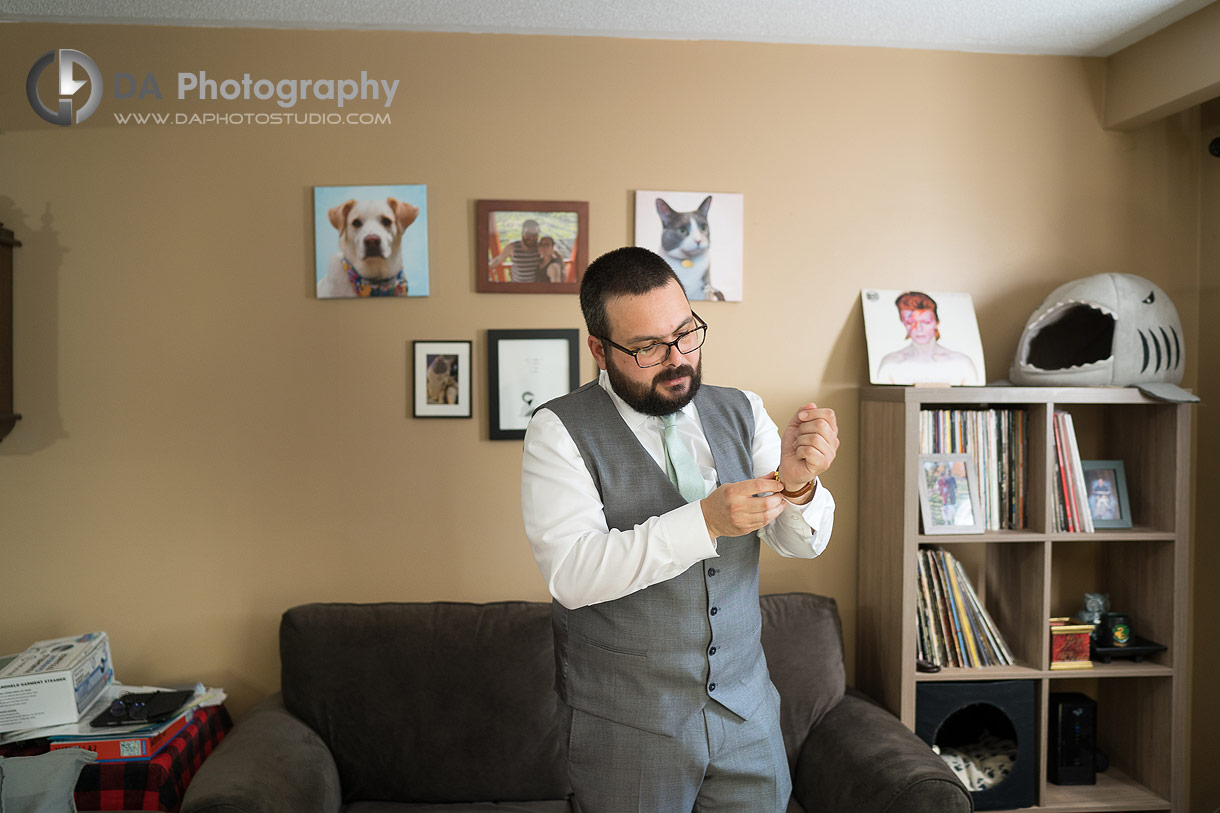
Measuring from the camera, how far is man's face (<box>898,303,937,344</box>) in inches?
106

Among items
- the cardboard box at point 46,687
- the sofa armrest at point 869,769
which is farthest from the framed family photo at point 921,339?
the cardboard box at point 46,687

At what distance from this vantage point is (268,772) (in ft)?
6.63

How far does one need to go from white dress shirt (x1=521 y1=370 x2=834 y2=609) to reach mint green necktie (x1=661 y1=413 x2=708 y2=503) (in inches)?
0.7

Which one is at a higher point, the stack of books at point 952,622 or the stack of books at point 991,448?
the stack of books at point 991,448

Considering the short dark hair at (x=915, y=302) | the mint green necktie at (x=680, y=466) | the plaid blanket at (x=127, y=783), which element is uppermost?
the short dark hair at (x=915, y=302)

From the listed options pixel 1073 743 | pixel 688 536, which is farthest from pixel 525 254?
pixel 1073 743

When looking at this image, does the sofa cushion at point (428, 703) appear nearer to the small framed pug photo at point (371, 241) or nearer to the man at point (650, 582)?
the man at point (650, 582)

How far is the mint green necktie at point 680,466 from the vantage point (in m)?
1.58

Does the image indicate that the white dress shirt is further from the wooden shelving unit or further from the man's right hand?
the wooden shelving unit

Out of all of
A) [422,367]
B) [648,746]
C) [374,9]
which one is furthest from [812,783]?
[374,9]

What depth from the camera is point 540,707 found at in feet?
7.73

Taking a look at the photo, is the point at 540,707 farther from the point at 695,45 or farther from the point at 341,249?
the point at 695,45

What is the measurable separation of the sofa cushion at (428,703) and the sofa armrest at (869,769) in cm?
71

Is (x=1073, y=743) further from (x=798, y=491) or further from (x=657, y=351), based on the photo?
(x=657, y=351)
